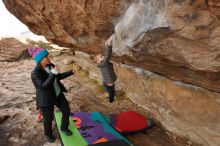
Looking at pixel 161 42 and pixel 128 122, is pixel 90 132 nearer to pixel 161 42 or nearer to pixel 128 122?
pixel 128 122

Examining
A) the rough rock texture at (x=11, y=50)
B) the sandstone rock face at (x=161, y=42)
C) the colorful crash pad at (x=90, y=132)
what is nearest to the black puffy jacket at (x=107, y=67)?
the sandstone rock face at (x=161, y=42)

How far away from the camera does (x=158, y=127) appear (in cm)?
706

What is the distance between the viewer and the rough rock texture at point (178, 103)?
5680 mm

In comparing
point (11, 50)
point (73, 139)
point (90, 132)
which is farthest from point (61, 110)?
point (11, 50)

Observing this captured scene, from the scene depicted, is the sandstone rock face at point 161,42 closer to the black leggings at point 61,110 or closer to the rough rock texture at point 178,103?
the rough rock texture at point 178,103

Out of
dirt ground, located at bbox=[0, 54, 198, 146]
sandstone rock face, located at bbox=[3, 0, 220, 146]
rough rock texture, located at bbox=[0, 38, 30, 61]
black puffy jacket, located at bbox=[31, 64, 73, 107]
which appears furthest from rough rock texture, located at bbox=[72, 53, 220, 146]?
rough rock texture, located at bbox=[0, 38, 30, 61]

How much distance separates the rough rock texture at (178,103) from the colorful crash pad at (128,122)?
0.52 m

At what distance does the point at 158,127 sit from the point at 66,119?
2.65 meters

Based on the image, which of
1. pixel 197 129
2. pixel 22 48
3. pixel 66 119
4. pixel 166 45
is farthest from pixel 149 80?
pixel 22 48

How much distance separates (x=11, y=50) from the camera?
535 inches

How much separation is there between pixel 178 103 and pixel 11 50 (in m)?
9.64

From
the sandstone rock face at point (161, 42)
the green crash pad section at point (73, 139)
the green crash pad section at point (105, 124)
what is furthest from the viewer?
the green crash pad section at point (105, 124)

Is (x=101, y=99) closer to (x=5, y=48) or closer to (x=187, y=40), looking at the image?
(x=187, y=40)

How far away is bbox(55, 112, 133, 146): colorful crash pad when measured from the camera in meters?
5.36
